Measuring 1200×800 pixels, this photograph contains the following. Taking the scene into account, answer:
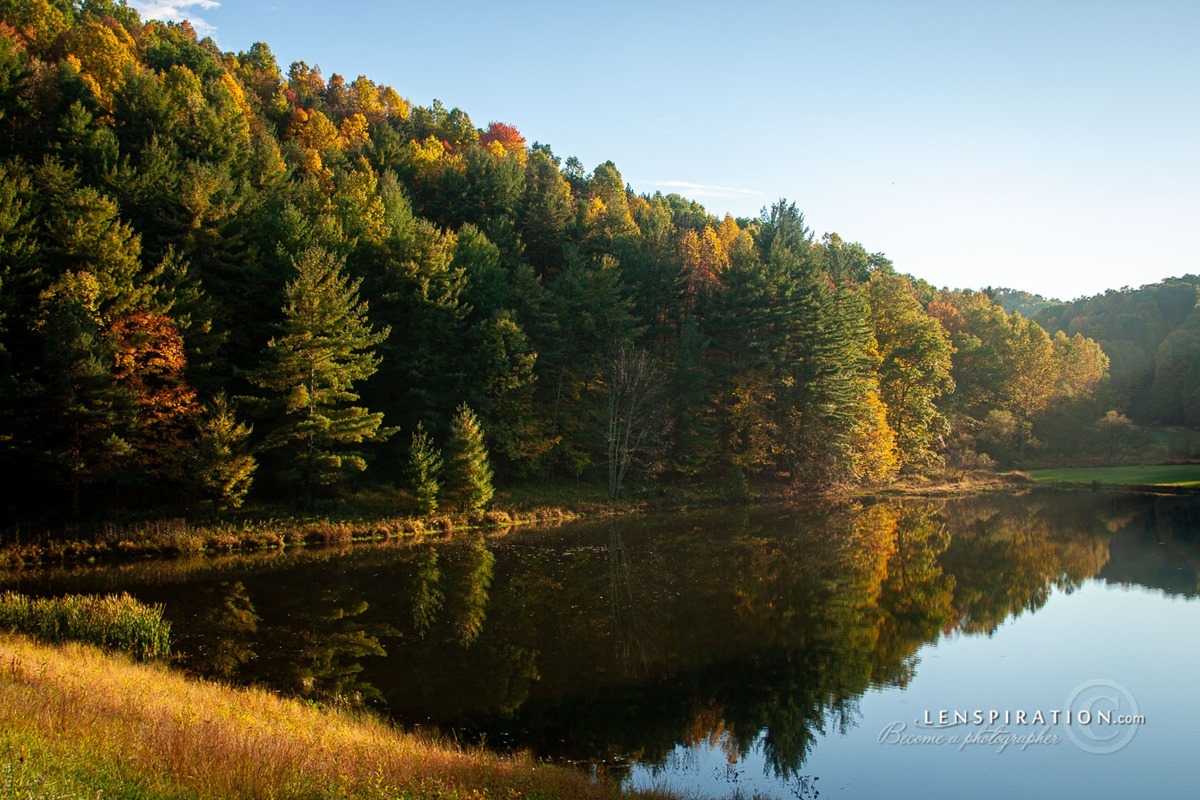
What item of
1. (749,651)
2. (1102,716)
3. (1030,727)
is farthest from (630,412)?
Result: (1030,727)

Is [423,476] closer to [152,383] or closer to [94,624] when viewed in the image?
[152,383]

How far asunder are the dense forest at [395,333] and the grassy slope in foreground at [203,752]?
776 inches

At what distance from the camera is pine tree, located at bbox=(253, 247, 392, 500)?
32.5m

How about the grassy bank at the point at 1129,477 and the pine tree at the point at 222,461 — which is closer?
the pine tree at the point at 222,461

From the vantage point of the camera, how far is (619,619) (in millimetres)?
20547

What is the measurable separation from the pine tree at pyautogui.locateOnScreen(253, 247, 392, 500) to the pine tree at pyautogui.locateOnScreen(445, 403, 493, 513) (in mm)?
3840

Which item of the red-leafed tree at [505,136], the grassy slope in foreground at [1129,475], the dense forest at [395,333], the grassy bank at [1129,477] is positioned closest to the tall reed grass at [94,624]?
the dense forest at [395,333]

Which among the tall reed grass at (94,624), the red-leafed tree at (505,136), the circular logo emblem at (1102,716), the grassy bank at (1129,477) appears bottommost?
the circular logo emblem at (1102,716)

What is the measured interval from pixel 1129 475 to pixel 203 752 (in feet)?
216

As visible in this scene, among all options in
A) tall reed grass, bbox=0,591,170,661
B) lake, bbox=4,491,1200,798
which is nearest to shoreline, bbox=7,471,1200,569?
lake, bbox=4,491,1200,798

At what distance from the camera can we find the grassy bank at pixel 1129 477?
52188mm

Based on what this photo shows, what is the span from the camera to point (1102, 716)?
14.3m

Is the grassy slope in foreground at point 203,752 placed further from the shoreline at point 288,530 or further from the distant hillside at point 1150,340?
the distant hillside at point 1150,340

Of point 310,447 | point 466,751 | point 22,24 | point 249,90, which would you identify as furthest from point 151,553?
point 249,90
